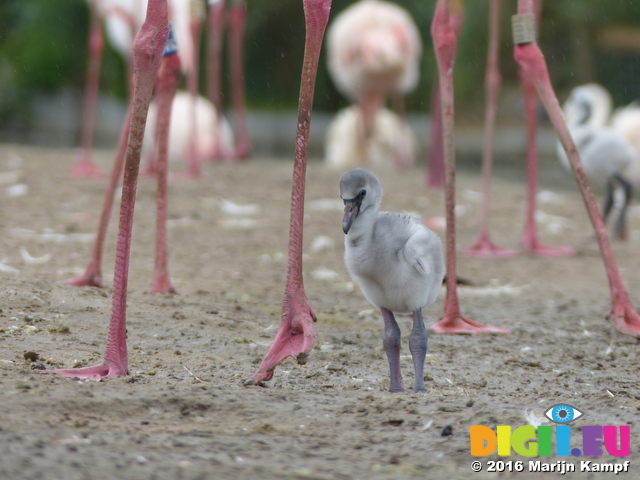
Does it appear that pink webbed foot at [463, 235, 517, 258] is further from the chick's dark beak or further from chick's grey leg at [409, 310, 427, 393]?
the chick's dark beak

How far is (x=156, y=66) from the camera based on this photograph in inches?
90.0

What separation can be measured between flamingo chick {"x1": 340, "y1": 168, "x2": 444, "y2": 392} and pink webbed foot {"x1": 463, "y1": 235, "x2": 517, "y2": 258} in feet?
8.50

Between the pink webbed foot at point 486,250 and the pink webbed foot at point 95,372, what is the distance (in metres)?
2.89

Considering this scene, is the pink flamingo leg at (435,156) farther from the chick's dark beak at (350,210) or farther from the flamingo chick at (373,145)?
the chick's dark beak at (350,210)

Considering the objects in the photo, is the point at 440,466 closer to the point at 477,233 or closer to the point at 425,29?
the point at 477,233

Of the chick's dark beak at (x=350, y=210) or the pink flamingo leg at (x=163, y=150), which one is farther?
the pink flamingo leg at (x=163, y=150)

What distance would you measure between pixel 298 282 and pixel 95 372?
1.65 ft

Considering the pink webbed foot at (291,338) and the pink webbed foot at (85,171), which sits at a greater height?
the pink webbed foot at (85,171)

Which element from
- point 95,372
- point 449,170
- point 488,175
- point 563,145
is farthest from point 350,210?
point 488,175

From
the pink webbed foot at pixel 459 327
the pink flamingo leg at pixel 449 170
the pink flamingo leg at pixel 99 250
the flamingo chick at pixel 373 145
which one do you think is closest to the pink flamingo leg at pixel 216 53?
the flamingo chick at pixel 373 145

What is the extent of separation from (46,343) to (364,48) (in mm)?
5985

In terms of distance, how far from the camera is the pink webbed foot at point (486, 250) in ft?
15.8

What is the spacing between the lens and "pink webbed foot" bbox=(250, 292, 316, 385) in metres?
2.20

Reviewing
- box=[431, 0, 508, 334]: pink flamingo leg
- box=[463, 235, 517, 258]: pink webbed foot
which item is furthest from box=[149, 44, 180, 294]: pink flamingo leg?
box=[463, 235, 517, 258]: pink webbed foot
